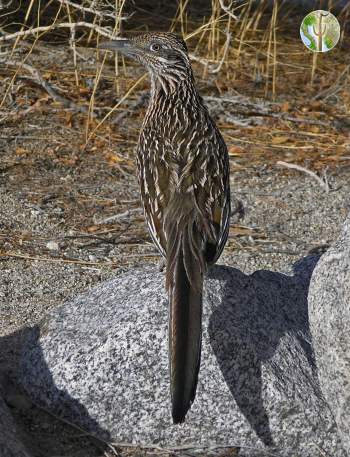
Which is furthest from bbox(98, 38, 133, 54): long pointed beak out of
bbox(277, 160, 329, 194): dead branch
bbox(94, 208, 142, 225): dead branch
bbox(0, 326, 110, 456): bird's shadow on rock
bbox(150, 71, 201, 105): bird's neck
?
bbox(277, 160, 329, 194): dead branch

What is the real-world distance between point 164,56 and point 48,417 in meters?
2.32

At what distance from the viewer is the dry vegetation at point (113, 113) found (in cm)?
759

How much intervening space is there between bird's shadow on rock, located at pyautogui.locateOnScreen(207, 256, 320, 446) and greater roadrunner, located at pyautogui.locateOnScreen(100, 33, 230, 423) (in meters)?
0.32

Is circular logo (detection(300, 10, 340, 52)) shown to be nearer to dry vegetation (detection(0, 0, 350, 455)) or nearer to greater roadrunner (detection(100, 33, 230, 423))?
dry vegetation (detection(0, 0, 350, 455))

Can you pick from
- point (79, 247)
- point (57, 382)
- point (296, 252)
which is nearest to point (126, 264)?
point (79, 247)

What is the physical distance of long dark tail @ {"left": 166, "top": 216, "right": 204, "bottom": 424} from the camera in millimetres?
4504

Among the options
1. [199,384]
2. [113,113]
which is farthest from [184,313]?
[113,113]

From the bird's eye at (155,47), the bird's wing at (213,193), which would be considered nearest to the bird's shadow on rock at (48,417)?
the bird's wing at (213,193)

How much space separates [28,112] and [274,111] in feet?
7.45

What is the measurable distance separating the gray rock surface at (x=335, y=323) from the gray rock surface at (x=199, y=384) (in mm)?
209

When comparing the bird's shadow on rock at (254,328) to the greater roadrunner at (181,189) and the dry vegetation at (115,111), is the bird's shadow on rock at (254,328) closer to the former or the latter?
the greater roadrunner at (181,189)

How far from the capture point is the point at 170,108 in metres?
6.08

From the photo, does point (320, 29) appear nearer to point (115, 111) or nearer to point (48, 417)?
point (115, 111)

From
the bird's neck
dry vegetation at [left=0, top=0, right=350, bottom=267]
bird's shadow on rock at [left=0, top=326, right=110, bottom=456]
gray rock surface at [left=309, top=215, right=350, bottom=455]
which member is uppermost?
the bird's neck
